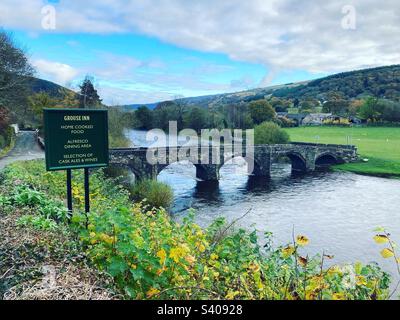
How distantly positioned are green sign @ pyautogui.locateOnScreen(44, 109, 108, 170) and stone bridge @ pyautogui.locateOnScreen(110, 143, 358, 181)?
2705 cm

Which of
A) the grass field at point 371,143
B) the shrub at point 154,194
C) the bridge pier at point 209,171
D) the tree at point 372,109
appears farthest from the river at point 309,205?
the tree at point 372,109

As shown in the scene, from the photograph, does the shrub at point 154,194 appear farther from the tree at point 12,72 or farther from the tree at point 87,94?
the tree at point 87,94

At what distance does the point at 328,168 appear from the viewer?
5397 centimetres

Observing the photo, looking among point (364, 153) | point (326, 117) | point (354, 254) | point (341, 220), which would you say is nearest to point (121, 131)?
point (341, 220)

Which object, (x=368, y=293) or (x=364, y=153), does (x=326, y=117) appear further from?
(x=368, y=293)

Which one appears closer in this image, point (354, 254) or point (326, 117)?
point (354, 254)

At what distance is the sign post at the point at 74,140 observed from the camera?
729 centimetres

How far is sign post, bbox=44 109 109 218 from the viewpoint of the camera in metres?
7.29

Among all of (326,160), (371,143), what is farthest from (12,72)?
(371,143)

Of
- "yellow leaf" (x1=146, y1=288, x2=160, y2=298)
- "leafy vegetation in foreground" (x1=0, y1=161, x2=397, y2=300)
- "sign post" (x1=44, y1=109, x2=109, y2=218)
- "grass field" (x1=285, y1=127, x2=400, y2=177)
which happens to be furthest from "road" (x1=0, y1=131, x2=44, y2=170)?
"grass field" (x1=285, y1=127, x2=400, y2=177)

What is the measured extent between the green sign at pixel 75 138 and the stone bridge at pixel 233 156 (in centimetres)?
2705

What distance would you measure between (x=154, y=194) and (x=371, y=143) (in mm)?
56729

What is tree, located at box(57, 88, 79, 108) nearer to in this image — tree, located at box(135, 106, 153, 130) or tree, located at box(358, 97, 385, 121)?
tree, located at box(135, 106, 153, 130)
